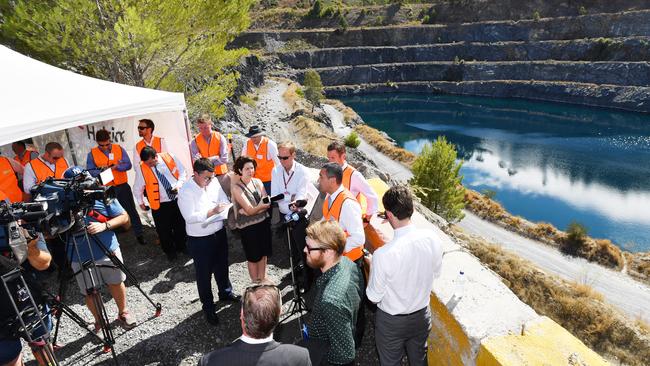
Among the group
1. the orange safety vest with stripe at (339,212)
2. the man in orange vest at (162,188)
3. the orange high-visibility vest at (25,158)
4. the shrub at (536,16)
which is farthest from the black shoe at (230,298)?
the shrub at (536,16)

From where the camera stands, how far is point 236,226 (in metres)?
4.49

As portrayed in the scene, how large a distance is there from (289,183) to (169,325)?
2297mm

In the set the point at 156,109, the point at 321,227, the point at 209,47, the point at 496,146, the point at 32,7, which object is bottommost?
the point at 496,146

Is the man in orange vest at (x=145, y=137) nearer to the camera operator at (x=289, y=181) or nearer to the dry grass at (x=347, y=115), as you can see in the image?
the camera operator at (x=289, y=181)

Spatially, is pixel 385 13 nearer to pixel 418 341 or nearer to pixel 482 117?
pixel 482 117

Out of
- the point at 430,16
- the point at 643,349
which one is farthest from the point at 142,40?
the point at 430,16

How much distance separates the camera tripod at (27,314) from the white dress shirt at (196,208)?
1543 mm

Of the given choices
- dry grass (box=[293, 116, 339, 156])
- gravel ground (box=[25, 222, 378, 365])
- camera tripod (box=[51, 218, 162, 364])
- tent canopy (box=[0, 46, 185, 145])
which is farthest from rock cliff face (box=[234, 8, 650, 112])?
camera tripod (box=[51, 218, 162, 364])

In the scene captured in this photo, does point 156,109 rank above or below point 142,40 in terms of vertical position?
below

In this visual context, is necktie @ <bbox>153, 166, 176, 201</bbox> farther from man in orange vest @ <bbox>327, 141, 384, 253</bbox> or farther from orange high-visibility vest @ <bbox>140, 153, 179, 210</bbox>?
man in orange vest @ <bbox>327, 141, 384, 253</bbox>

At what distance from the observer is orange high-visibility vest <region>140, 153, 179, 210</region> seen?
562 centimetres

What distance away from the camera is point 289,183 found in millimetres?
5055

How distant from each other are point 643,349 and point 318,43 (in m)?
81.8

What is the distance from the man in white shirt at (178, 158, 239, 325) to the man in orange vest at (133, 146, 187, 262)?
1.43m
